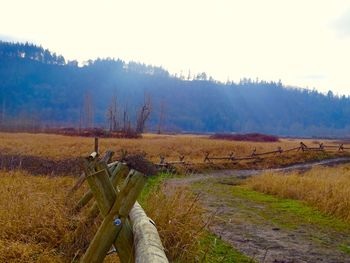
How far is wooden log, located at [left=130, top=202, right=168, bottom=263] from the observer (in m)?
2.83

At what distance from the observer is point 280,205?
41.3 feet

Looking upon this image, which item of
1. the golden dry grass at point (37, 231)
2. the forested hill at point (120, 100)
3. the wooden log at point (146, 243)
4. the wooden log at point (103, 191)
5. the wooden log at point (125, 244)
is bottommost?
the golden dry grass at point (37, 231)

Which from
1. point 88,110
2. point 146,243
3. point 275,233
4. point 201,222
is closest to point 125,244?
point 146,243

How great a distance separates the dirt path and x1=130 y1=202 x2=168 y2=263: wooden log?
200 centimetres

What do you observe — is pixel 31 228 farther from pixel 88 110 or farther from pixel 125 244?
pixel 88 110

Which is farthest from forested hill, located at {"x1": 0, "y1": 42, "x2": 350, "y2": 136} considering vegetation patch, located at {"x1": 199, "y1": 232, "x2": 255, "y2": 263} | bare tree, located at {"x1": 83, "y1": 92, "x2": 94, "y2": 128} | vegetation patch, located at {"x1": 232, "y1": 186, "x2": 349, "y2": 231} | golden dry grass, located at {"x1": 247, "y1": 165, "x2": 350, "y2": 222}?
vegetation patch, located at {"x1": 199, "y1": 232, "x2": 255, "y2": 263}

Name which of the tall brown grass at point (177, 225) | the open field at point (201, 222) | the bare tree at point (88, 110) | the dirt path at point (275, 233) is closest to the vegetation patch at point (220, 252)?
the open field at point (201, 222)

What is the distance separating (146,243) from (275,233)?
6.47 metres

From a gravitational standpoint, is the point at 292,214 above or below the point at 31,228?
below

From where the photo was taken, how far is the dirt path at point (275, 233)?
7.43 m

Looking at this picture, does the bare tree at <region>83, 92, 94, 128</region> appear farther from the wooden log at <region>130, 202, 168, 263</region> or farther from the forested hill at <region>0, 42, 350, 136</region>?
the wooden log at <region>130, 202, 168, 263</region>

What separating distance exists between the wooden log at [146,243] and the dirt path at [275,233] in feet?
6.55

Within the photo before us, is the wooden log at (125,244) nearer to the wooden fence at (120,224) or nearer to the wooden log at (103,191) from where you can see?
the wooden fence at (120,224)

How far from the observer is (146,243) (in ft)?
10.3
